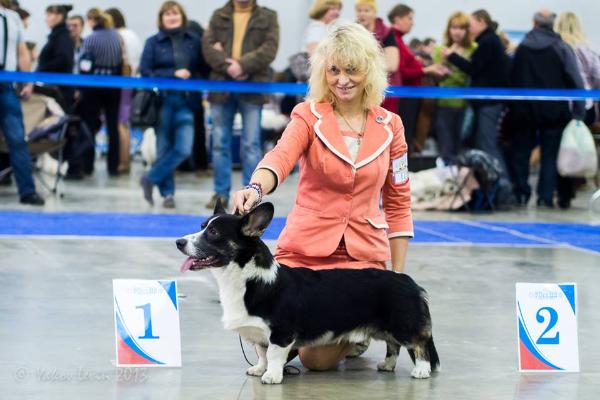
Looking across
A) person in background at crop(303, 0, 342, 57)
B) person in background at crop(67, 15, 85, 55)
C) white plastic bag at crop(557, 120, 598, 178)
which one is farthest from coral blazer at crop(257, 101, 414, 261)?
person in background at crop(67, 15, 85, 55)

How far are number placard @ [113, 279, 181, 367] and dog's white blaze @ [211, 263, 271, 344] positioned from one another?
0.35 m

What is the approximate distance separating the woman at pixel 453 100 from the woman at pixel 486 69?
298mm

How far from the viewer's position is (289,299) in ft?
12.9

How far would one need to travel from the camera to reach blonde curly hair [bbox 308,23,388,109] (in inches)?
169

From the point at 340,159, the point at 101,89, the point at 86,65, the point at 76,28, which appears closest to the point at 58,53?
the point at 86,65

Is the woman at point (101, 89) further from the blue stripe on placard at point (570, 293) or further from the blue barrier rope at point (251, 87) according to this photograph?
the blue stripe on placard at point (570, 293)

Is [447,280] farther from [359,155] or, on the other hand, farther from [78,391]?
[78,391]

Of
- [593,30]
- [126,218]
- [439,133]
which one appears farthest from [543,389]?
[593,30]

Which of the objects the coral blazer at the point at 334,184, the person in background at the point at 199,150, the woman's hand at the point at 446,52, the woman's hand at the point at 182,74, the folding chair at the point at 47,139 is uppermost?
the coral blazer at the point at 334,184

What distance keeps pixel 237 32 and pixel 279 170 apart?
5760 mm

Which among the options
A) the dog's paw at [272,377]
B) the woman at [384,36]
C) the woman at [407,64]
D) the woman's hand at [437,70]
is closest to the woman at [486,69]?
the woman at [407,64]

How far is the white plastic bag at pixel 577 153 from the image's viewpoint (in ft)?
34.2

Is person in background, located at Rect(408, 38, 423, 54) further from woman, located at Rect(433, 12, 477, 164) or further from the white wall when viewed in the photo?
woman, located at Rect(433, 12, 477, 164)

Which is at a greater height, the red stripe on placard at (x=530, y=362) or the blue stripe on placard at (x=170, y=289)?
the blue stripe on placard at (x=170, y=289)
